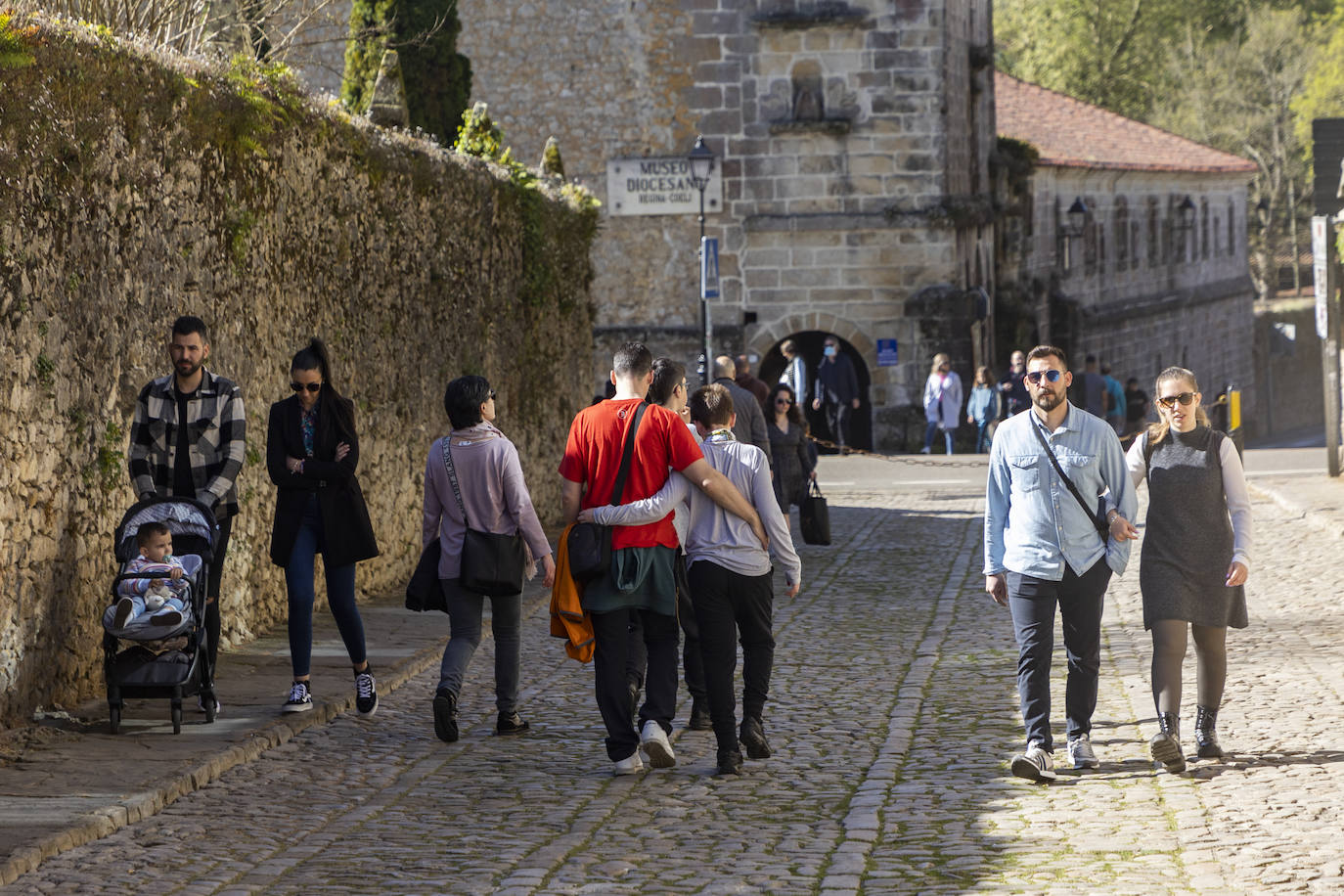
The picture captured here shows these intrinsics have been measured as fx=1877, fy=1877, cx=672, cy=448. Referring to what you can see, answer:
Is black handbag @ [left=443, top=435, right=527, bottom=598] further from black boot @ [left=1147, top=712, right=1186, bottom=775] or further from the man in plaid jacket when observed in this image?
black boot @ [left=1147, top=712, right=1186, bottom=775]

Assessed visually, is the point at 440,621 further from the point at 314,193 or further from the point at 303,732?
the point at 303,732

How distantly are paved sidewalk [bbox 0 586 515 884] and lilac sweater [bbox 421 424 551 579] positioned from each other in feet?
3.51

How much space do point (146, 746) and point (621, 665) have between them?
6.55ft

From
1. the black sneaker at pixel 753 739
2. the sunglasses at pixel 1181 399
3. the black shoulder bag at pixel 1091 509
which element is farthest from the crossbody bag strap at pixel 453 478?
the sunglasses at pixel 1181 399

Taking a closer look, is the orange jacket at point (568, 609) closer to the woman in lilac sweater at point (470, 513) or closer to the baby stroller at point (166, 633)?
the woman in lilac sweater at point (470, 513)

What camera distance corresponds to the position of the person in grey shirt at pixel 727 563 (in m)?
7.31

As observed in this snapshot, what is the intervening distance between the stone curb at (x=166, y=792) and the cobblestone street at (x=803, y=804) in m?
0.05

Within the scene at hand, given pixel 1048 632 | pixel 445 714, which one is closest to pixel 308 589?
pixel 445 714

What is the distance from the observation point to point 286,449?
845cm

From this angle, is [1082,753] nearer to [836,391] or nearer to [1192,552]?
[1192,552]

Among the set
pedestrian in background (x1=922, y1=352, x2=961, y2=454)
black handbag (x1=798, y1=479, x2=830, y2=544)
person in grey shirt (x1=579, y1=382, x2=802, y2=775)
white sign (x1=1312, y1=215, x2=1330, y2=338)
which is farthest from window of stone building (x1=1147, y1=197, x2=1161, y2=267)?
person in grey shirt (x1=579, y1=382, x2=802, y2=775)

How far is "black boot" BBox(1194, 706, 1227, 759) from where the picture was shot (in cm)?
739

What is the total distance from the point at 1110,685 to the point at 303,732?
13.0ft

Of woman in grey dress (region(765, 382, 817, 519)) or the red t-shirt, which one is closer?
the red t-shirt
